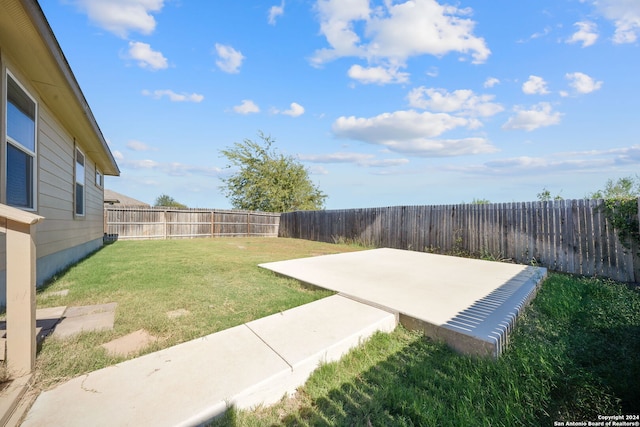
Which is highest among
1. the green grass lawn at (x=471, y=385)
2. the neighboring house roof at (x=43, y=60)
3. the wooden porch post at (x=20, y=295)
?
the neighboring house roof at (x=43, y=60)

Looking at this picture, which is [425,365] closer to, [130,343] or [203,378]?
[203,378]

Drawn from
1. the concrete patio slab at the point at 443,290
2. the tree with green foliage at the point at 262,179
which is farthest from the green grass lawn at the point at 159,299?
the tree with green foliage at the point at 262,179

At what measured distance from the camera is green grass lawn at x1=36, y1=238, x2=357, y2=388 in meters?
1.84

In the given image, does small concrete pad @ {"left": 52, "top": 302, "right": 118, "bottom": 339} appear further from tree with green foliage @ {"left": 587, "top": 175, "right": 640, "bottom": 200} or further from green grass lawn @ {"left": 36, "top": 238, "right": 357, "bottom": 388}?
tree with green foliage @ {"left": 587, "top": 175, "right": 640, "bottom": 200}

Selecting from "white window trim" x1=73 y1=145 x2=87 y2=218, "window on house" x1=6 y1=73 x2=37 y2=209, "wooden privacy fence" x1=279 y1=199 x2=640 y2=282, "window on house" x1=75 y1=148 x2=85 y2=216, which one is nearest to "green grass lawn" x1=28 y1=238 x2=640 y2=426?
"window on house" x1=6 y1=73 x2=37 y2=209

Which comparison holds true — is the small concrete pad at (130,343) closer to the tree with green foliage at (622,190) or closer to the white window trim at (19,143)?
the white window trim at (19,143)

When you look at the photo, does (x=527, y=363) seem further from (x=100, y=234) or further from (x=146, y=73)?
(x=100, y=234)

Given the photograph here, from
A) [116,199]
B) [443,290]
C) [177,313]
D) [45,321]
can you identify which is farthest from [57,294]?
[116,199]

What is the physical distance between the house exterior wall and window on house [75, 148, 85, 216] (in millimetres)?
215

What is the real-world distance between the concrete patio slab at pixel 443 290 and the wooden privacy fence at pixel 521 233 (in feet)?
4.55

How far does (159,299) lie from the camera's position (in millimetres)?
3094

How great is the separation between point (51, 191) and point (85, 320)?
127 inches

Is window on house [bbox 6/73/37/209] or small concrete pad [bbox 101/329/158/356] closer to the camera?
small concrete pad [bbox 101/329/158/356]

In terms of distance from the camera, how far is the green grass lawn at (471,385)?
4.66ft
